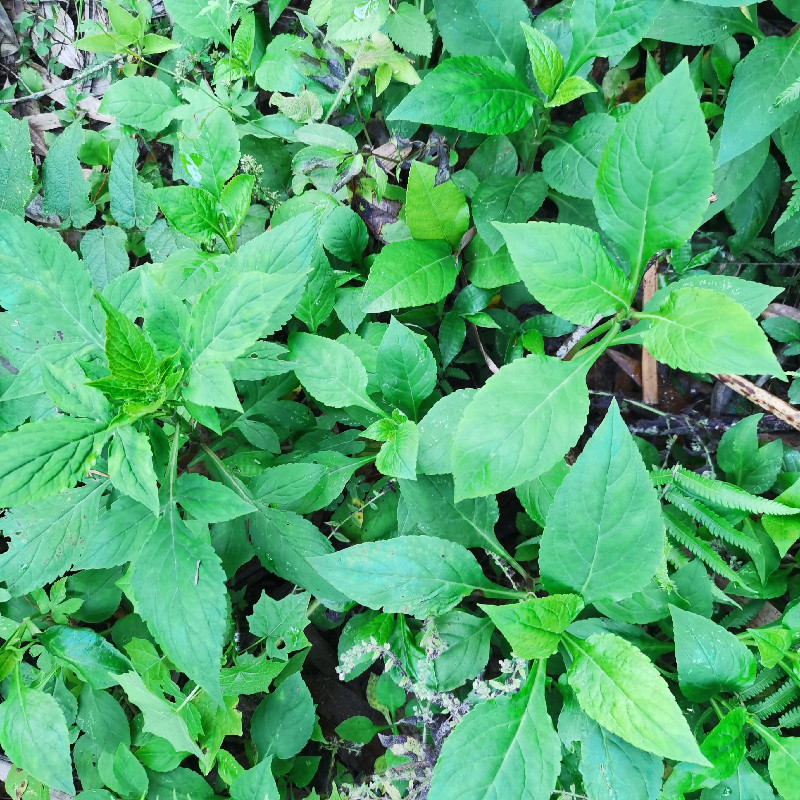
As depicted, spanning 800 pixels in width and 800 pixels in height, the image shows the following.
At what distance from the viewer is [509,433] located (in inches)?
65.9

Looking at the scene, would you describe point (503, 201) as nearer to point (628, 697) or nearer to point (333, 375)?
point (333, 375)

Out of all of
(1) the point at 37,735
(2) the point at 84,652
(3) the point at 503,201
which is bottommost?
(1) the point at 37,735

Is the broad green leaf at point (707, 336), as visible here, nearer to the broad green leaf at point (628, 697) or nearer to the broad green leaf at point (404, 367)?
the broad green leaf at point (404, 367)

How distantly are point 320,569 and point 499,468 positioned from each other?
0.69 meters

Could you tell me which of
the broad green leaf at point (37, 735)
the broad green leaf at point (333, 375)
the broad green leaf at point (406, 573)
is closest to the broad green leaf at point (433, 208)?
the broad green leaf at point (333, 375)

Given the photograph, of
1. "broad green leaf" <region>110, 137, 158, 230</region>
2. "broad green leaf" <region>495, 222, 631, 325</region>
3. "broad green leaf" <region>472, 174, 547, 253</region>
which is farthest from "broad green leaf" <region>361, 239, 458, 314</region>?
"broad green leaf" <region>110, 137, 158, 230</region>

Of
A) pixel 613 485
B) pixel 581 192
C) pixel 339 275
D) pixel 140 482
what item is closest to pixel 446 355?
pixel 339 275

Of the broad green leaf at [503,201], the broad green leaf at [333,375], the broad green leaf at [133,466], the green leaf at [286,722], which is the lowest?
the green leaf at [286,722]

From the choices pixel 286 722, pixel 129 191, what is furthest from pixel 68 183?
pixel 286 722

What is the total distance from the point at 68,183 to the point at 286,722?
8.58 ft

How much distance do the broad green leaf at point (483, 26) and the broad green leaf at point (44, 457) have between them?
6.01 feet

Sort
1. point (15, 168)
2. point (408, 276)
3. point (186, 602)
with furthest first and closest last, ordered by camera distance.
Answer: point (15, 168) → point (408, 276) → point (186, 602)

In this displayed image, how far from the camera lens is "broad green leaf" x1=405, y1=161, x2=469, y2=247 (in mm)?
2264

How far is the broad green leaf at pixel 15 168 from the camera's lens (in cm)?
278
